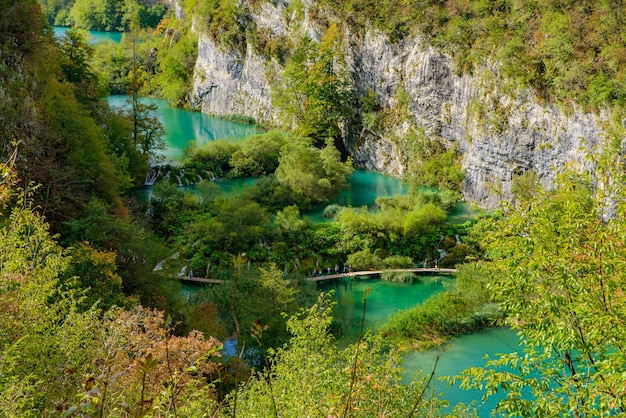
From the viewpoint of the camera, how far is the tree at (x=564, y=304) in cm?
596

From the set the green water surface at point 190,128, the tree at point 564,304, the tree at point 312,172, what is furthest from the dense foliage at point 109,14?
the tree at point 564,304

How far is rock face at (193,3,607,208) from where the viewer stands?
28156 millimetres

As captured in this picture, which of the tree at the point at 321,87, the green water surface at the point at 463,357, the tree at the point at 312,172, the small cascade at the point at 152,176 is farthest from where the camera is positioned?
the tree at the point at 321,87

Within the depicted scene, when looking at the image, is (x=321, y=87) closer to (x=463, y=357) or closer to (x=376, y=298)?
(x=376, y=298)

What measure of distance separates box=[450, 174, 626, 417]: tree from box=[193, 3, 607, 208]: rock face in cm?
1713

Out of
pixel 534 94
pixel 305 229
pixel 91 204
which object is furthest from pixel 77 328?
pixel 534 94

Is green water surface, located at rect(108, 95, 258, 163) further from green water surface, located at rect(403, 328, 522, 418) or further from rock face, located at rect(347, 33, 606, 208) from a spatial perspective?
green water surface, located at rect(403, 328, 522, 418)

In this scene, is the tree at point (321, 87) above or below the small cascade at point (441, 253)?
above

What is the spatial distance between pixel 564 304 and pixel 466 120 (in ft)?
91.4

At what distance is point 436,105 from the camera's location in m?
35.1

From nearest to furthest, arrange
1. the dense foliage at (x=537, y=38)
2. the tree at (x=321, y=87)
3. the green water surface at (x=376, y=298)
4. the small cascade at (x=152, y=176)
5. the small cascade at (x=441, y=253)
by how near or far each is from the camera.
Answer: the green water surface at (x=376, y=298)
the small cascade at (x=441, y=253)
the dense foliage at (x=537, y=38)
the small cascade at (x=152, y=176)
the tree at (x=321, y=87)

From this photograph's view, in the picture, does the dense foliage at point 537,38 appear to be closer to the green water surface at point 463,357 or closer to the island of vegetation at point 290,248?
the island of vegetation at point 290,248

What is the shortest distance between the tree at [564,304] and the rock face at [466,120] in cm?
1713

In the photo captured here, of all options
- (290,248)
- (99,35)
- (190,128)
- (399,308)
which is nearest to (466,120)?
(290,248)
